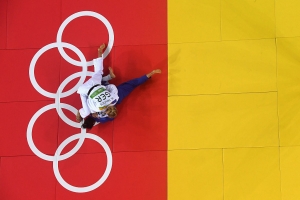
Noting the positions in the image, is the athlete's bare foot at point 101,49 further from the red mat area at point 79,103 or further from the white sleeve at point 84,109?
the white sleeve at point 84,109

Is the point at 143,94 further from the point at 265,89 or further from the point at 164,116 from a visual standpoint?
the point at 265,89

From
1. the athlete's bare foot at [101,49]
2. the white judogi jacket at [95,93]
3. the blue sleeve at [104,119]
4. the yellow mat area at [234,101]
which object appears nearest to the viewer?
the white judogi jacket at [95,93]

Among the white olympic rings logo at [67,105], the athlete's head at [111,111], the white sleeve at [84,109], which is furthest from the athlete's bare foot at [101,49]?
the athlete's head at [111,111]

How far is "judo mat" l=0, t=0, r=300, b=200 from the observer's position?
150 inches

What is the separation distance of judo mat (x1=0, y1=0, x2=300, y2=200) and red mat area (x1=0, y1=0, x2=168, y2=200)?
1 centimetres

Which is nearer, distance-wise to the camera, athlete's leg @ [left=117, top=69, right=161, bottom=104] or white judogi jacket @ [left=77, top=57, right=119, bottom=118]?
white judogi jacket @ [left=77, top=57, right=119, bottom=118]

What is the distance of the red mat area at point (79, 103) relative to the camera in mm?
3932

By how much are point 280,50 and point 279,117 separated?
75 centimetres

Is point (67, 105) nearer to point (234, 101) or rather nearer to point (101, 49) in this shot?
point (101, 49)

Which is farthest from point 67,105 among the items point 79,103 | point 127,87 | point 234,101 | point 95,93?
point 234,101

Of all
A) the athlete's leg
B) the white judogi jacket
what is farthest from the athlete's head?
the athlete's leg

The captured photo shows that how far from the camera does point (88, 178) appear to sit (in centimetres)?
395

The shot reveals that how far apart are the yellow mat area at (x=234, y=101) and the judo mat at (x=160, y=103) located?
11 millimetres

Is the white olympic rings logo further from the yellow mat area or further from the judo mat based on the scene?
the yellow mat area
